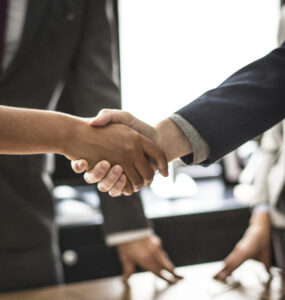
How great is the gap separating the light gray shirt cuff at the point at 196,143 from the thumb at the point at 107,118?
0.44 feet

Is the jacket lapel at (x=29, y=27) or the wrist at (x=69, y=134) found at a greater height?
the jacket lapel at (x=29, y=27)

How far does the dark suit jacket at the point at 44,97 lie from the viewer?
959mm

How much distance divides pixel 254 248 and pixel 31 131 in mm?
558

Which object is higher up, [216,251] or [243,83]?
[243,83]

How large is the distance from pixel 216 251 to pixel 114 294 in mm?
802

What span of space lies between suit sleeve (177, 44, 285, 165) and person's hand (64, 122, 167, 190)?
106mm

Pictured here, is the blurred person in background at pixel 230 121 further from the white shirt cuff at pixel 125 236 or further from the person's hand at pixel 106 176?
the white shirt cuff at pixel 125 236

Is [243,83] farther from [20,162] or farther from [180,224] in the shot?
[180,224]

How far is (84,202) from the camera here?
5.03ft

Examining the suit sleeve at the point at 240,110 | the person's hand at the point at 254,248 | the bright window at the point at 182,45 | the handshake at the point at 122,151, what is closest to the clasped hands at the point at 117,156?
the handshake at the point at 122,151

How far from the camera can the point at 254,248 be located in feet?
3.12

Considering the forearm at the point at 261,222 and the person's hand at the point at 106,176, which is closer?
the person's hand at the point at 106,176

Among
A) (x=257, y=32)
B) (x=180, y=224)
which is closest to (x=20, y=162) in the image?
(x=180, y=224)

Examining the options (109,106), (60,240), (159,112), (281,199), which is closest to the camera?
(281,199)
